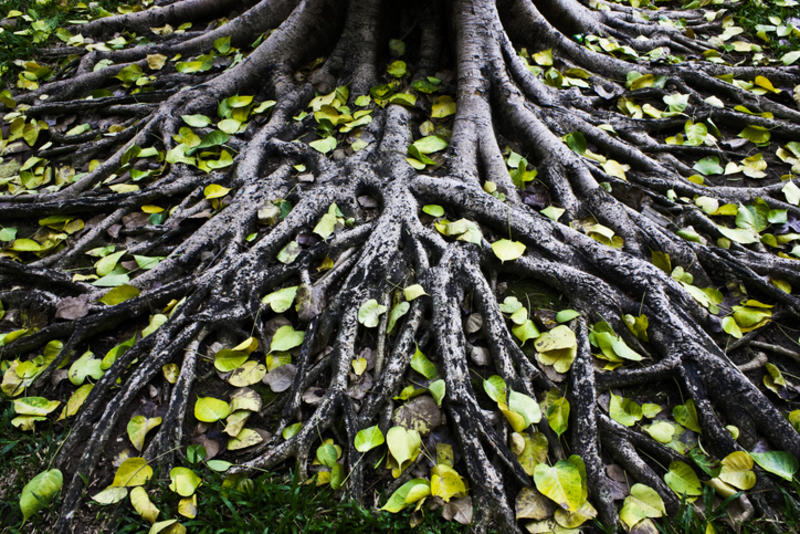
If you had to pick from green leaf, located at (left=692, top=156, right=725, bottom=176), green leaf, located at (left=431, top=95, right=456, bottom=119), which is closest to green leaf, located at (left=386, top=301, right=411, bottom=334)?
green leaf, located at (left=431, top=95, right=456, bottom=119)

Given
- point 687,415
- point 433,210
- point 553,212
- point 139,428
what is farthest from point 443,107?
point 139,428

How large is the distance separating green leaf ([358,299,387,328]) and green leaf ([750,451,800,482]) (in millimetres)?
1422

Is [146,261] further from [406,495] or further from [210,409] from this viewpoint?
[406,495]

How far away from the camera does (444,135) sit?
2684 millimetres

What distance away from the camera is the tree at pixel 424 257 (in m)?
1.57

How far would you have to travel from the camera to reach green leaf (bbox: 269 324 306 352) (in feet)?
5.98

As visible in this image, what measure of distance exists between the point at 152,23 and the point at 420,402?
169 inches

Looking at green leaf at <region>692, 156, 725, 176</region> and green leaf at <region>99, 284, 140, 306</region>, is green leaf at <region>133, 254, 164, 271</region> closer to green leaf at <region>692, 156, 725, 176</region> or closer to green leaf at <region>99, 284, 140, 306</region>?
green leaf at <region>99, 284, 140, 306</region>

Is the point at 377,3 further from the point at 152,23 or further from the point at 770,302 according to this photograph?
the point at 770,302

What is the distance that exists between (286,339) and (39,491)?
3.10ft

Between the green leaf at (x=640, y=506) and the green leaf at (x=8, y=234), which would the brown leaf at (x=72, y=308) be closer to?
the green leaf at (x=8, y=234)

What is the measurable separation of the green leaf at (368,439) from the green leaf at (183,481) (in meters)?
0.56

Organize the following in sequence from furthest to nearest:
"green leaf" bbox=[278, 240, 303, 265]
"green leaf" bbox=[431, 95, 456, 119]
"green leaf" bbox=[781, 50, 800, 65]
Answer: "green leaf" bbox=[781, 50, 800, 65] → "green leaf" bbox=[431, 95, 456, 119] → "green leaf" bbox=[278, 240, 303, 265]

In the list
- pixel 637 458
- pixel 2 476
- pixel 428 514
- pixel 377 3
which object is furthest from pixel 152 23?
pixel 637 458
